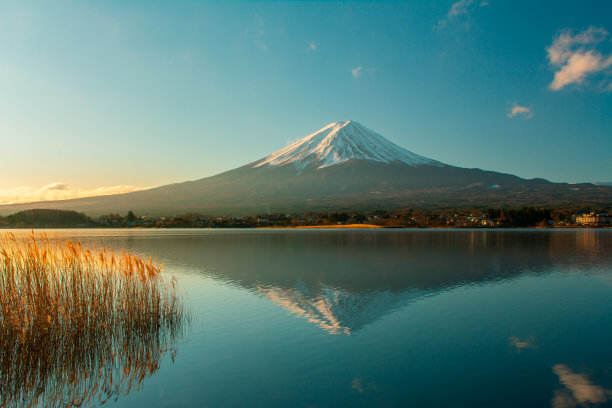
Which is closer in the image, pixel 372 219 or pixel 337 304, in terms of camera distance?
pixel 337 304

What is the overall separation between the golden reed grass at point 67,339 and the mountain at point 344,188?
377 ft

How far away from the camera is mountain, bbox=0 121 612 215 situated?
130125 mm

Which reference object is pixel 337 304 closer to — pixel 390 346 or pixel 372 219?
pixel 390 346

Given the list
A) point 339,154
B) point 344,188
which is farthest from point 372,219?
point 339,154

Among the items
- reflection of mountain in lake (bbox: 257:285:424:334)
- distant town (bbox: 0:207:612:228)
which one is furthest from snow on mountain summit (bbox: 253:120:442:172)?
reflection of mountain in lake (bbox: 257:285:424:334)

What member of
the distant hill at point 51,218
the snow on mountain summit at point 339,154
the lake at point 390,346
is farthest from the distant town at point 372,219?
the lake at point 390,346

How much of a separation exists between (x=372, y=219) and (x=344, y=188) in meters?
55.4

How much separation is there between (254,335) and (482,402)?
436 cm

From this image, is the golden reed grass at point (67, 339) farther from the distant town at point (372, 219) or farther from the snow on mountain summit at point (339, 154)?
the snow on mountain summit at point (339, 154)

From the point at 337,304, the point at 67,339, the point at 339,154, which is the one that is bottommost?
the point at 337,304

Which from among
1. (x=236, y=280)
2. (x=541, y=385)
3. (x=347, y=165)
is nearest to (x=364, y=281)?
(x=236, y=280)

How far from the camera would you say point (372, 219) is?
98.9 m

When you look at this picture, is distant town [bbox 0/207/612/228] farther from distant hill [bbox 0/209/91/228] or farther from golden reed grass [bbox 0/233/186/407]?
golden reed grass [bbox 0/233/186/407]

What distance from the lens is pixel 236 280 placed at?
15.0 m
